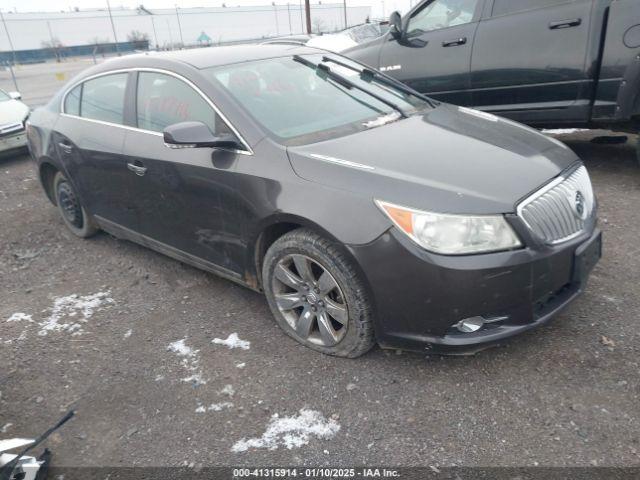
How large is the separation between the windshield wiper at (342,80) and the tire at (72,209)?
90.9 inches

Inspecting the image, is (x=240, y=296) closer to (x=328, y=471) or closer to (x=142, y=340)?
(x=142, y=340)

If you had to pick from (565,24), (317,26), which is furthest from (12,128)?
(317,26)

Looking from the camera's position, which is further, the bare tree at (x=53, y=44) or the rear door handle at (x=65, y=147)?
the bare tree at (x=53, y=44)

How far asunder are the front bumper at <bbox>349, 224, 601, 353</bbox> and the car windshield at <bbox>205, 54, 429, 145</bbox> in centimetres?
96

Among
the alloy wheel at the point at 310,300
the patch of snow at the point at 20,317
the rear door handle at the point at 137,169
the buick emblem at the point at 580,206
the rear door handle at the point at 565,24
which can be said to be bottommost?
the patch of snow at the point at 20,317

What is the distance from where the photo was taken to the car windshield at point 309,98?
123 inches

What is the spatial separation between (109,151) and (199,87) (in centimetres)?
103

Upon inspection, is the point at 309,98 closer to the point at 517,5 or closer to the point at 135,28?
the point at 517,5

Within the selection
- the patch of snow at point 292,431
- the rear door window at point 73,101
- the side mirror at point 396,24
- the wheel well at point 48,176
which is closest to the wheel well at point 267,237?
the patch of snow at point 292,431

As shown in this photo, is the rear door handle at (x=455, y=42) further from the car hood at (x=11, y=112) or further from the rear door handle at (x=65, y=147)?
the car hood at (x=11, y=112)

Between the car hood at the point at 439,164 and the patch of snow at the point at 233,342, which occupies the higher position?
the car hood at the point at 439,164

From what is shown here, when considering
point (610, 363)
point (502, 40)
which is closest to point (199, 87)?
point (610, 363)

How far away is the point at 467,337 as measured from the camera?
2496 mm

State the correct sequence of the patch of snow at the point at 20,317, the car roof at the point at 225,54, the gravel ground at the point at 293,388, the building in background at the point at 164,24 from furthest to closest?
the building in background at the point at 164,24 → the patch of snow at the point at 20,317 → the car roof at the point at 225,54 → the gravel ground at the point at 293,388
